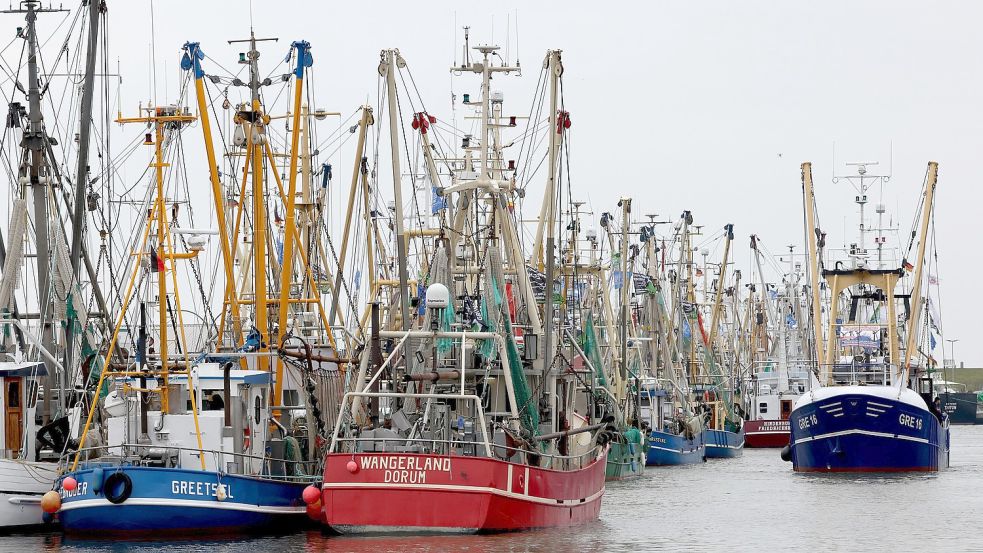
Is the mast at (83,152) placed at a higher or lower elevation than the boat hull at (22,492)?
higher

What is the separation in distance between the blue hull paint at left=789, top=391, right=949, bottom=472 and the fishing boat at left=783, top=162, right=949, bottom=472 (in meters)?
0.03

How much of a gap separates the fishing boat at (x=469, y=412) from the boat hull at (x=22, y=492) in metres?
5.84

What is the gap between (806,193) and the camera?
5806 cm

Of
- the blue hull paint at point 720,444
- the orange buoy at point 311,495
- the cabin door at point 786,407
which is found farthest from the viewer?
the cabin door at point 786,407

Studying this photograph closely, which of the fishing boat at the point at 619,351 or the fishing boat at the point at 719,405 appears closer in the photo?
the fishing boat at the point at 619,351

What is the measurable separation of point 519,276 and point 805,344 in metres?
64.3

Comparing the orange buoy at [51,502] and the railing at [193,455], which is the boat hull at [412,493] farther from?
the orange buoy at [51,502]

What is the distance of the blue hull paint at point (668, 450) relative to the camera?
6806 centimetres

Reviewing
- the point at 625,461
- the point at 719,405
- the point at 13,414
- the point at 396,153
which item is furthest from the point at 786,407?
the point at 13,414

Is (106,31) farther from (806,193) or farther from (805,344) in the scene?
(805,344)

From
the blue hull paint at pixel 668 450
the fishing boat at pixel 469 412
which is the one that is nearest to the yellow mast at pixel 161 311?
the fishing boat at pixel 469 412

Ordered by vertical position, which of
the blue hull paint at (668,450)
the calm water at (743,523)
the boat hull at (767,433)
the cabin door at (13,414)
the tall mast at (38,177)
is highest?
the tall mast at (38,177)

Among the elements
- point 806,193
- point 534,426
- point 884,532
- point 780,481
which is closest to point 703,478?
point 780,481

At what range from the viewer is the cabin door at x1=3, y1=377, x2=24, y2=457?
3322cm
